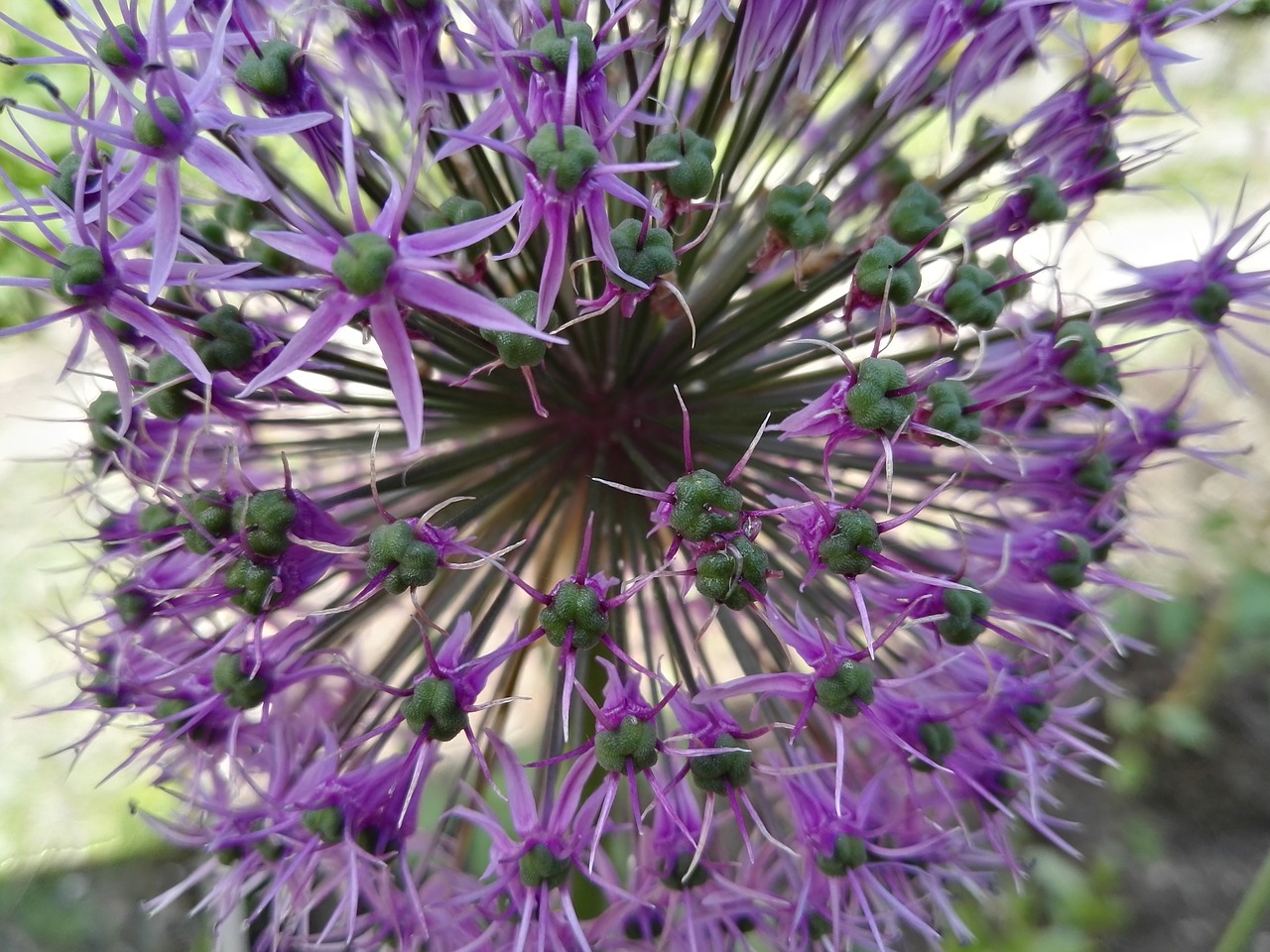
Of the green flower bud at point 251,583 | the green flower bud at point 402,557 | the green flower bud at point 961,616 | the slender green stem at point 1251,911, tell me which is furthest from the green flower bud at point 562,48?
the slender green stem at point 1251,911

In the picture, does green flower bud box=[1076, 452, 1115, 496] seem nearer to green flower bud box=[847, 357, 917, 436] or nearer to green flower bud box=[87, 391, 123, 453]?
green flower bud box=[847, 357, 917, 436]

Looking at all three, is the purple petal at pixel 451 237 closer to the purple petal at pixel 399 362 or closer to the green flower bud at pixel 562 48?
the purple petal at pixel 399 362

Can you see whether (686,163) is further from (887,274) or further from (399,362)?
(399,362)

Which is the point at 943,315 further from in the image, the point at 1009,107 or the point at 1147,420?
the point at 1009,107

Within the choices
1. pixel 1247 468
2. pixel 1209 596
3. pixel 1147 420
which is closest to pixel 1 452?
pixel 1147 420

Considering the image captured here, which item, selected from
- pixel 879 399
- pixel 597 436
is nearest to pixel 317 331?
pixel 879 399
